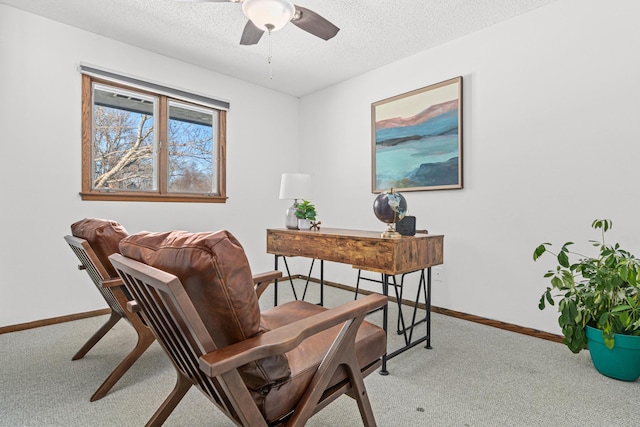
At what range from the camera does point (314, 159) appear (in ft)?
15.0

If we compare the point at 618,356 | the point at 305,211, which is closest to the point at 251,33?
the point at 305,211

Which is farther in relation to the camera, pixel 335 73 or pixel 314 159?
pixel 314 159

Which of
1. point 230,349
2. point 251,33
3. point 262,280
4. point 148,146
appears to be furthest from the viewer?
point 148,146

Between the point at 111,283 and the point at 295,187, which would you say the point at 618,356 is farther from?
the point at 111,283

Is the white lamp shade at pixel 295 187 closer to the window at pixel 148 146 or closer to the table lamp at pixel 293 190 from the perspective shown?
the table lamp at pixel 293 190

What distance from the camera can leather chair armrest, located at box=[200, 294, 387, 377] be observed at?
0.89m

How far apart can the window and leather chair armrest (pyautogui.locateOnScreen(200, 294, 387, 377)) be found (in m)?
2.86

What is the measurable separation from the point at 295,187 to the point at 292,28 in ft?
4.57

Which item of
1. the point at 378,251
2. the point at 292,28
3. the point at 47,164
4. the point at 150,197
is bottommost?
the point at 378,251

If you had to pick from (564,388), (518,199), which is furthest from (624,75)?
(564,388)

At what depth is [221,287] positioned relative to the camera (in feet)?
3.23

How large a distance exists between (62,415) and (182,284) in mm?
1272

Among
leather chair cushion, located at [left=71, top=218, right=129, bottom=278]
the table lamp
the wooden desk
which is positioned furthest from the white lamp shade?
leather chair cushion, located at [left=71, top=218, right=129, bottom=278]

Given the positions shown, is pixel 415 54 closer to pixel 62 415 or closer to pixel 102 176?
pixel 102 176
